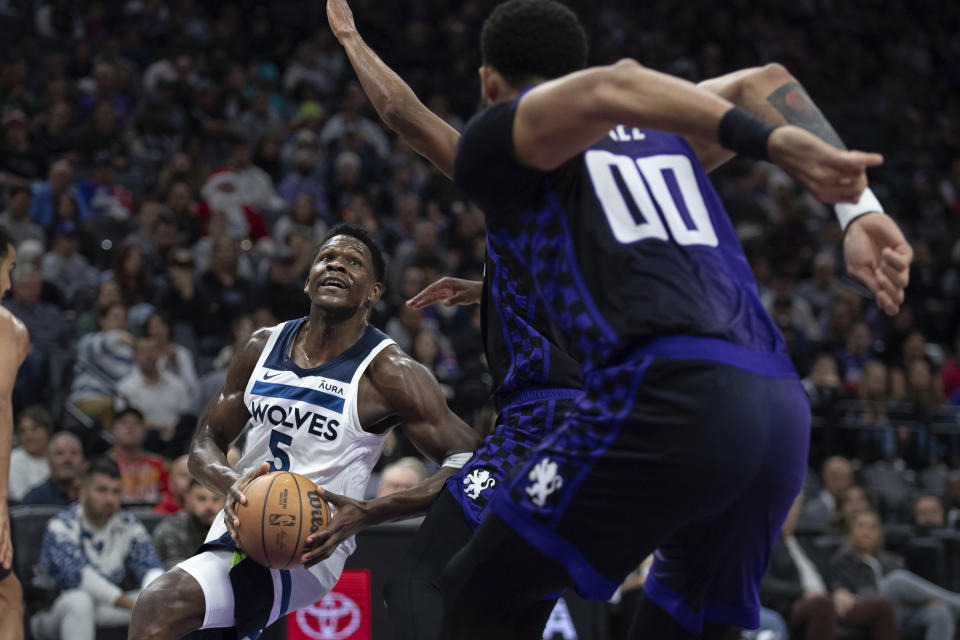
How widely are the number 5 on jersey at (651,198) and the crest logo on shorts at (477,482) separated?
1.38 meters

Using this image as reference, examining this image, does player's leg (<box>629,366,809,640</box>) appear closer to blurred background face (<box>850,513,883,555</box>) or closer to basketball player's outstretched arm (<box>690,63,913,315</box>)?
basketball player's outstretched arm (<box>690,63,913,315</box>)

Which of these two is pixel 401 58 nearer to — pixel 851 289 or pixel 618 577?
pixel 851 289

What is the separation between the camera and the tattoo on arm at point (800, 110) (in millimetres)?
2861

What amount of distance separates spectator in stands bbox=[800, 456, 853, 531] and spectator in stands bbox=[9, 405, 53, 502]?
6507 mm

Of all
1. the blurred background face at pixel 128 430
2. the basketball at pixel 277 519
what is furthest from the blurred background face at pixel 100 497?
the basketball at pixel 277 519

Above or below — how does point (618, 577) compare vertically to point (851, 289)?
above

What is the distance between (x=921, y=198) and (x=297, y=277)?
34.3ft

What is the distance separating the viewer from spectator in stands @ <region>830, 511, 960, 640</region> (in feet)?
30.4

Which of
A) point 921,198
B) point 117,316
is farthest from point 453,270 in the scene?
point 921,198

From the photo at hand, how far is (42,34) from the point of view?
14.1 meters

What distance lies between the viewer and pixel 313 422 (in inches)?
179

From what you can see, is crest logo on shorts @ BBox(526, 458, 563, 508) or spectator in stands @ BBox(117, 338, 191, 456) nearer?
crest logo on shorts @ BBox(526, 458, 563, 508)

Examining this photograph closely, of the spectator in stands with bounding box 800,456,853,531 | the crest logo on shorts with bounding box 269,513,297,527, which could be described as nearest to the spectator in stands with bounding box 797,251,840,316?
the spectator in stands with bounding box 800,456,853,531

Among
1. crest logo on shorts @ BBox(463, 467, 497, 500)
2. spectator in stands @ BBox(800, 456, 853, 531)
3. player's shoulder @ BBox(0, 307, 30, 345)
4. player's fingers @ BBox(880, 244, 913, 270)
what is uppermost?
player's fingers @ BBox(880, 244, 913, 270)
